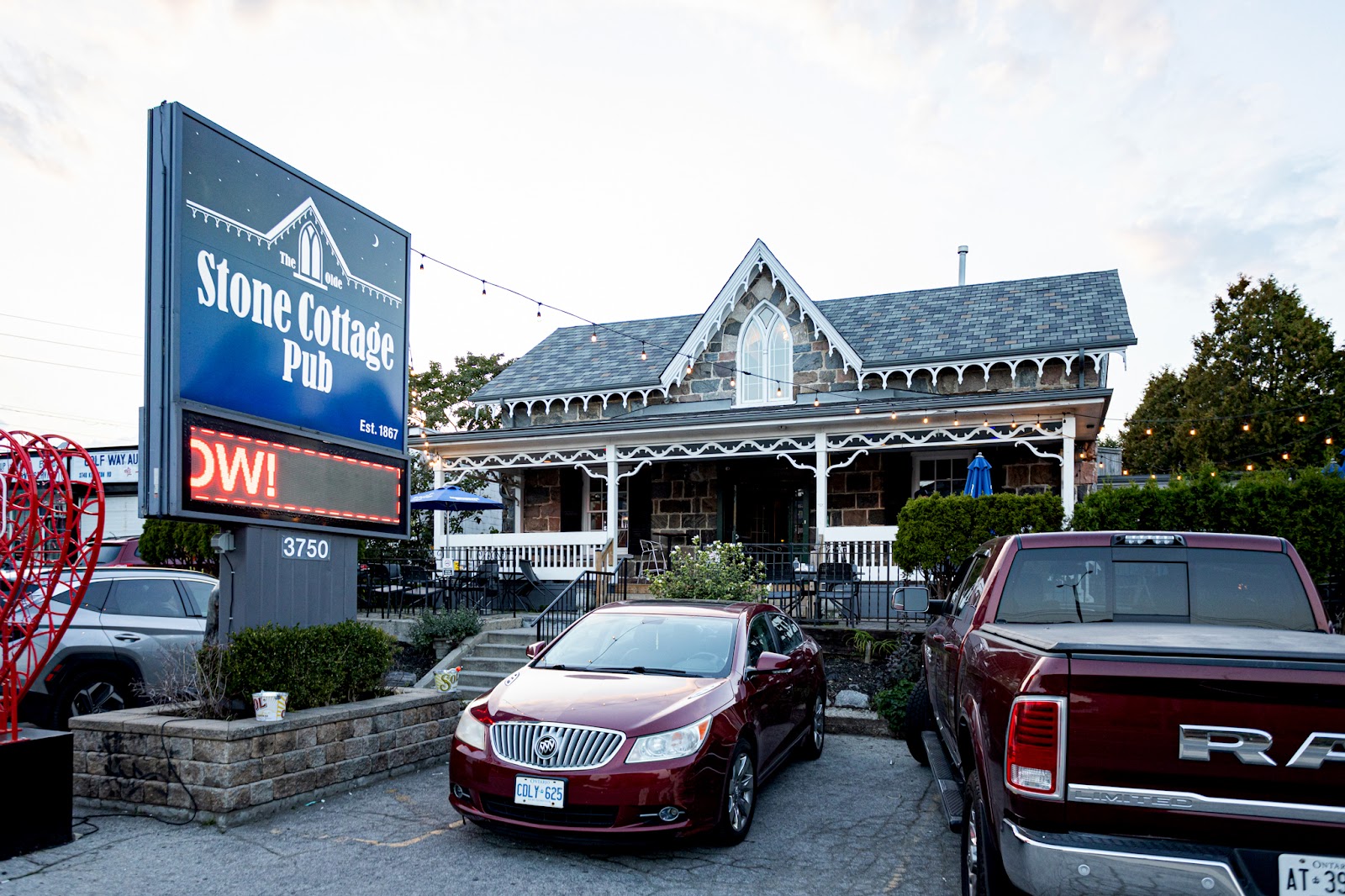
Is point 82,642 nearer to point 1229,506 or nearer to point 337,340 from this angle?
point 337,340

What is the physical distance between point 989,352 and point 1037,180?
3.40m

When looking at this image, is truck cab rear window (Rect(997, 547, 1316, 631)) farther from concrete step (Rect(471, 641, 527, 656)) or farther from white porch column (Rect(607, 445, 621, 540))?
white porch column (Rect(607, 445, 621, 540))

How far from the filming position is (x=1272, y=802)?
2928mm

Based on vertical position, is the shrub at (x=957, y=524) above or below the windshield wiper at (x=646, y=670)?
above

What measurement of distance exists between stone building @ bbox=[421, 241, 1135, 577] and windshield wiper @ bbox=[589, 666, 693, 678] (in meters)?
9.29

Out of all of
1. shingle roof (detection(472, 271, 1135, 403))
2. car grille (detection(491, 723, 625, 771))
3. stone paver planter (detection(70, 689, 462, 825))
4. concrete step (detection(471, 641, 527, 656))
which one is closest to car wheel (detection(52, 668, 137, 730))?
stone paver planter (detection(70, 689, 462, 825))

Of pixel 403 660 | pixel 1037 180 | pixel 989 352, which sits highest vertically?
pixel 1037 180

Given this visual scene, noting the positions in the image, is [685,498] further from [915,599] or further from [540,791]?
[540,791]

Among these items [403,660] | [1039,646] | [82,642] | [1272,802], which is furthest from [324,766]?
[403,660]

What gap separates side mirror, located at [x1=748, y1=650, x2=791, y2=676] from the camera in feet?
21.3

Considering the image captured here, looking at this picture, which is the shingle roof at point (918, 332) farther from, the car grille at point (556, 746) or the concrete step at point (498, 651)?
the car grille at point (556, 746)

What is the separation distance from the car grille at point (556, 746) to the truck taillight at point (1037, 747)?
8.96 ft

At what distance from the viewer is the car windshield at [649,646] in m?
6.57

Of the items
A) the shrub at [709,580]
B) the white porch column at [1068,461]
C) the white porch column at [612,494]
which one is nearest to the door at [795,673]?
the shrub at [709,580]
